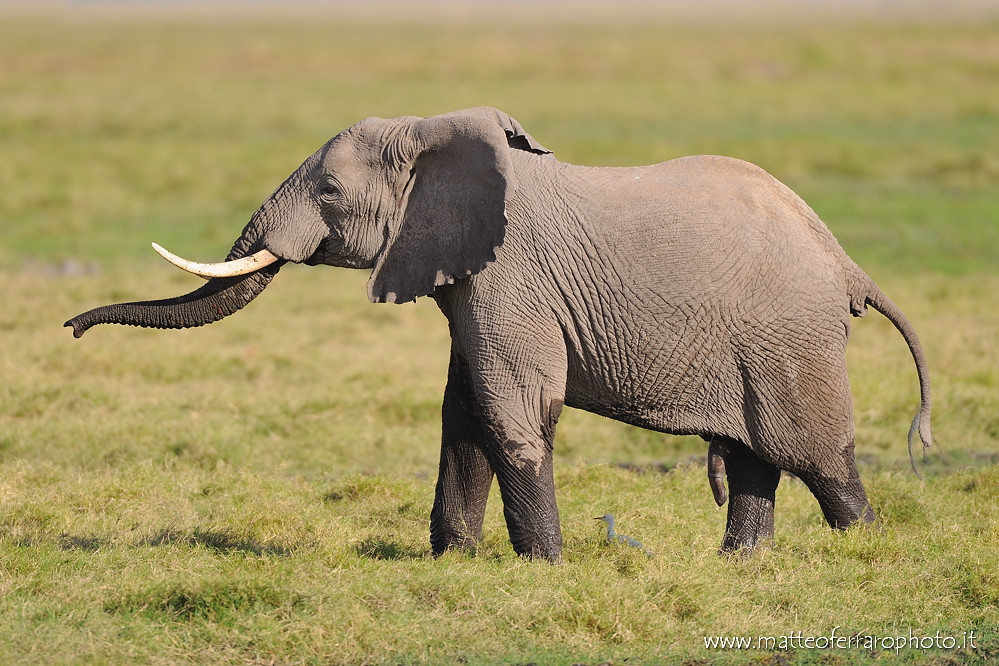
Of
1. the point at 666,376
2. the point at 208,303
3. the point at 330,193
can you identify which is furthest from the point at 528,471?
the point at 208,303

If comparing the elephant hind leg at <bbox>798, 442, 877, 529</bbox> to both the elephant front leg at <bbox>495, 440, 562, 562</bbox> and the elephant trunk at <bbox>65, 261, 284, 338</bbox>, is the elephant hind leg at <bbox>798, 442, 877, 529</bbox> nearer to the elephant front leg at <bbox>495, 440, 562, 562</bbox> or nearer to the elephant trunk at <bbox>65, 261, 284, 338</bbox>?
the elephant front leg at <bbox>495, 440, 562, 562</bbox>

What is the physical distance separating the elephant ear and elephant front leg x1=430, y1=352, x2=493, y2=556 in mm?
694

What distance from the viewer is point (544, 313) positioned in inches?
236

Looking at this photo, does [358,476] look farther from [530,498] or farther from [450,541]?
[530,498]

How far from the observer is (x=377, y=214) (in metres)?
→ 6.13

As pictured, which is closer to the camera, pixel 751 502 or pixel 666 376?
pixel 666 376

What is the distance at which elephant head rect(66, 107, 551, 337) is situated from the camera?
19.5 feet

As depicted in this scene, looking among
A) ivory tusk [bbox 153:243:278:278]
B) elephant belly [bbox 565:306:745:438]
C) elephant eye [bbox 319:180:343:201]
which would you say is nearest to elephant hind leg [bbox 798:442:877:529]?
elephant belly [bbox 565:306:745:438]

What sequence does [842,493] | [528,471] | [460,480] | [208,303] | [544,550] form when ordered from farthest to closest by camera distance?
[460,480] < [842,493] < [208,303] < [544,550] < [528,471]

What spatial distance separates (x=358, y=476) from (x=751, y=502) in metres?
2.43

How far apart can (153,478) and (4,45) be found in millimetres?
55926

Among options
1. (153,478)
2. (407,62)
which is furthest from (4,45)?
(153,478)

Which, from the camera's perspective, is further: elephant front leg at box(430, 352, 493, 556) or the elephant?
elephant front leg at box(430, 352, 493, 556)

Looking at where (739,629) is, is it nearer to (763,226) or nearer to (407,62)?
(763,226)
